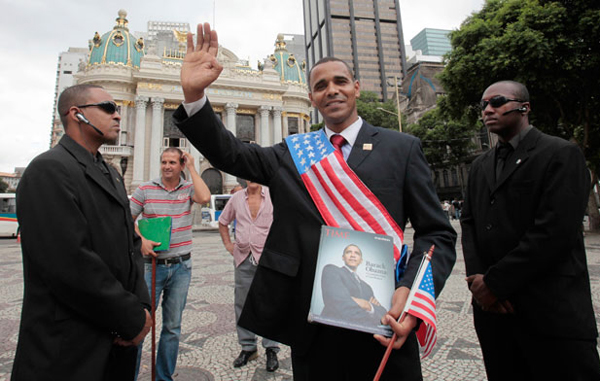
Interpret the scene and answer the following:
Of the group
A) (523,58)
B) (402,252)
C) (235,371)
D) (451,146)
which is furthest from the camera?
(451,146)

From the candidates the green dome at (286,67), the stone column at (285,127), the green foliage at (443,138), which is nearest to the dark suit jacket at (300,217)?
the green foliage at (443,138)

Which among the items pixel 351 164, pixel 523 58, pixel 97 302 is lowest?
pixel 97 302

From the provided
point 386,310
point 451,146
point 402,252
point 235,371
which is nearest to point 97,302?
point 386,310

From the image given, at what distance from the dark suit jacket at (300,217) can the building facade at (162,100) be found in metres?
31.9

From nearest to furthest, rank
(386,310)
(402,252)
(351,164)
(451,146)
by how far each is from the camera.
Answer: (386,310) < (402,252) < (351,164) < (451,146)

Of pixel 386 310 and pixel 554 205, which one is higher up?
pixel 554 205

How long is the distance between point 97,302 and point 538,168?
7.98 feet

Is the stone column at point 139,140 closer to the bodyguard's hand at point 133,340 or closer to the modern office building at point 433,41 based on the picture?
the bodyguard's hand at point 133,340

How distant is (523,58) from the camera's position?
1076 cm

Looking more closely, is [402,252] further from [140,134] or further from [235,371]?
[140,134]

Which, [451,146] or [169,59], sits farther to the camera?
[169,59]

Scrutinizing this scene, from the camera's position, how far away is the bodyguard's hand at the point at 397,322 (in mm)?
1221

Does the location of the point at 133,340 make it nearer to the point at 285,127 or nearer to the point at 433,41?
the point at 285,127

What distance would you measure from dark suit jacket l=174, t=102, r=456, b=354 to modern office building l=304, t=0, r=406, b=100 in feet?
332
